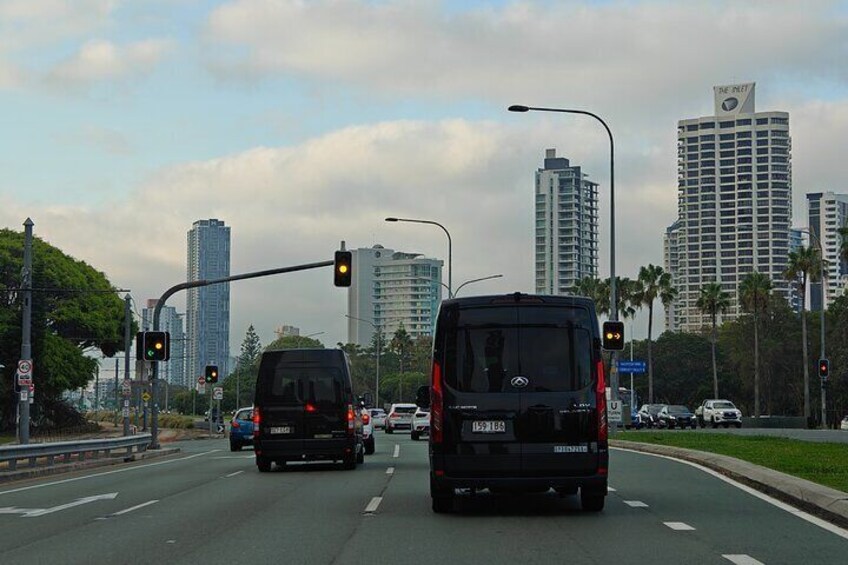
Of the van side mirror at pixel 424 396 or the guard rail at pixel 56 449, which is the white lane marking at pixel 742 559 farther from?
the guard rail at pixel 56 449

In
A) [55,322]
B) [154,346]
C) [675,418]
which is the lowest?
[675,418]

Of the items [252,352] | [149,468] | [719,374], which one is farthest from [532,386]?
[252,352]

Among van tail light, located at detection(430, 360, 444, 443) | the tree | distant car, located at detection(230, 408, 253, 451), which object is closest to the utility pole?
distant car, located at detection(230, 408, 253, 451)

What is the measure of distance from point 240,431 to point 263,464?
1506 centimetres

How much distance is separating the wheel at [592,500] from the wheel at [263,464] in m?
11.5

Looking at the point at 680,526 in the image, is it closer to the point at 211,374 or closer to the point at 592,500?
the point at 592,500

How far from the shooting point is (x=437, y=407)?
14742mm

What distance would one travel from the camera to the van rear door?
14594 millimetres

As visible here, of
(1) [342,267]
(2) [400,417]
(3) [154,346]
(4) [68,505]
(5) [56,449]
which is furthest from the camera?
(2) [400,417]

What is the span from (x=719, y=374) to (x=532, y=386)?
106 m

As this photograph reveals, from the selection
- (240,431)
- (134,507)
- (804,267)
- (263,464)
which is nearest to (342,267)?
(240,431)

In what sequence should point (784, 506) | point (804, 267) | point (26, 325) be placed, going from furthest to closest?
point (804, 267), point (26, 325), point (784, 506)

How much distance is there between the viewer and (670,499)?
17000 mm

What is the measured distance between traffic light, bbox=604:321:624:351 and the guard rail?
14.1 meters
